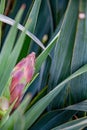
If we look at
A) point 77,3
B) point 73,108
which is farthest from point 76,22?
point 73,108

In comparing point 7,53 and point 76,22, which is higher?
point 76,22

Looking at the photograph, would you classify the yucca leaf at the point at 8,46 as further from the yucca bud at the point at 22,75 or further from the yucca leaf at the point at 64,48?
the yucca leaf at the point at 64,48

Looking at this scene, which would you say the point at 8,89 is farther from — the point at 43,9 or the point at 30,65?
the point at 43,9

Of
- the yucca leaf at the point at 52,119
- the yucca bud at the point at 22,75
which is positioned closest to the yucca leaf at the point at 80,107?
the yucca leaf at the point at 52,119

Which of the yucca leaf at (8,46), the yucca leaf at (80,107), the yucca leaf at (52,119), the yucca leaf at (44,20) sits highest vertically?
the yucca leaf at (44,20)

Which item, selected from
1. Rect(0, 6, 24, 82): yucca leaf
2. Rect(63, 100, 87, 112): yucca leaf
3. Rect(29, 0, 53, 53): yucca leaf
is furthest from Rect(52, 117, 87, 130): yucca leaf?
Rect(29, 0, 53, 53): yucca leaf

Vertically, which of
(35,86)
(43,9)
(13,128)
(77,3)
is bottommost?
(13,128)
